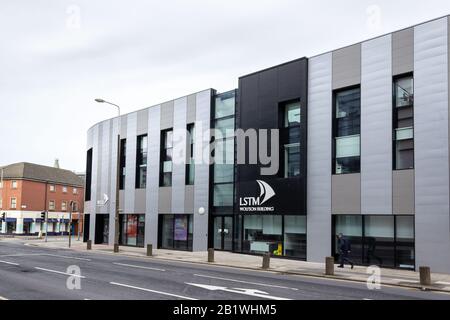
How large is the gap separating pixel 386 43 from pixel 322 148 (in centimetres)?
631

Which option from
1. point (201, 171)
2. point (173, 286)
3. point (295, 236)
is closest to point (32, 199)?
point (201, 171)

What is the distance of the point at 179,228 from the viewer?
106 feet

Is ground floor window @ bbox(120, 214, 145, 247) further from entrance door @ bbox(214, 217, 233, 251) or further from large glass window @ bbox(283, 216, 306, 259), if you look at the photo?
large glass window @ bbox(283, 216, 306, 259)

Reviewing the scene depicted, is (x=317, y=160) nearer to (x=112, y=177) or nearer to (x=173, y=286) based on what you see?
(x=173, y=286)

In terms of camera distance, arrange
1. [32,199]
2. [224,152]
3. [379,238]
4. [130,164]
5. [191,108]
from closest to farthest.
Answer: [379,238]
[224,152]
[191,108]
[130,164]
[32,199]

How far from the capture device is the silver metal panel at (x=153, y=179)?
33938 millimetres

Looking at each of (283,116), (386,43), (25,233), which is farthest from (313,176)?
(25,233)

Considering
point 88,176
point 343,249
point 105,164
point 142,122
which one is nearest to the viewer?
point 343,249

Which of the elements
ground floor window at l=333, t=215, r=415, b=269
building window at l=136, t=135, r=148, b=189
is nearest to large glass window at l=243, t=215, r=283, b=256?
ground floor window at l=333, t=215, r=415, b=269

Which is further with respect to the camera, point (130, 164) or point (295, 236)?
point (130, 164)

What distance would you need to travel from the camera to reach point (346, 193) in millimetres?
22797

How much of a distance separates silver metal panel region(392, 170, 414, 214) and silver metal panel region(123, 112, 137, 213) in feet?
72.1

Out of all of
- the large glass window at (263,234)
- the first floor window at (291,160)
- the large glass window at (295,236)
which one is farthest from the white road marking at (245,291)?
the first floor window at (291,160)

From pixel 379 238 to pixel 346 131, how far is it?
586 cm
